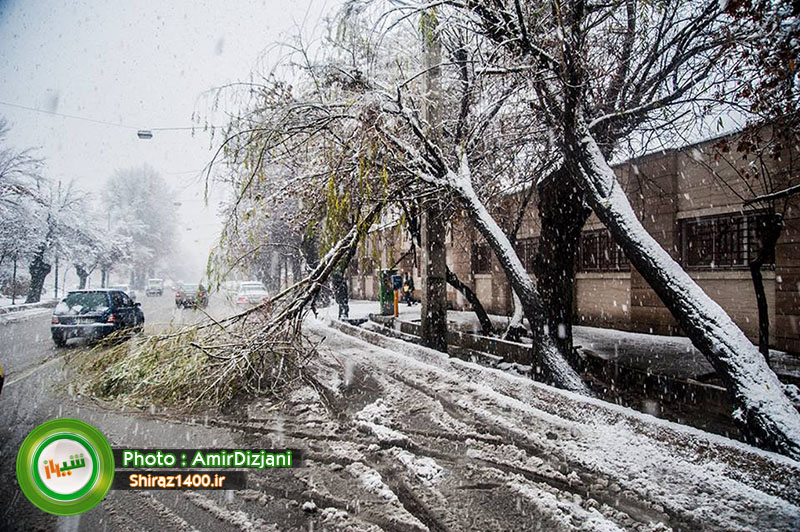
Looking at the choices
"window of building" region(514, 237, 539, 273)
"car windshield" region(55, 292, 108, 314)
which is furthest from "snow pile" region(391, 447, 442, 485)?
"window of building" region(514, 237, 539, 273)

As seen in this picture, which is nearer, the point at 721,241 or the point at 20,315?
the point at 721,241

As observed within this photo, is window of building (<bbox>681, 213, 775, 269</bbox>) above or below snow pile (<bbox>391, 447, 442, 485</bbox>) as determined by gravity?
above

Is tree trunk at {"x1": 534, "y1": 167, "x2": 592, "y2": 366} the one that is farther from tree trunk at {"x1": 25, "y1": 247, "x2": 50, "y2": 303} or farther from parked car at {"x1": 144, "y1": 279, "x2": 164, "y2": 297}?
parked car at {"x1": 144, "y1": 279, "x2": 164, "y2": 297}

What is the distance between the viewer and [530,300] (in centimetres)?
646

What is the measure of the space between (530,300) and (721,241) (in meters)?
7.32

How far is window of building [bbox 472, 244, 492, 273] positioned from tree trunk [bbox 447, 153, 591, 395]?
12591mm

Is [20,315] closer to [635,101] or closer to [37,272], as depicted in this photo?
[37,272]

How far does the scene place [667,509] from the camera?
3047 millimetres

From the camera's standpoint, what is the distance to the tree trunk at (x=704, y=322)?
148 inches

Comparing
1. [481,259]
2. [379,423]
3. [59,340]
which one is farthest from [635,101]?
[481,259]

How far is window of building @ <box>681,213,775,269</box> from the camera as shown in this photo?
989cm

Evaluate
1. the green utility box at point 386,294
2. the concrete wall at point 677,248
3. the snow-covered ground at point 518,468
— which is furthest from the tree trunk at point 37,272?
the snow-covered ground at point 518,468

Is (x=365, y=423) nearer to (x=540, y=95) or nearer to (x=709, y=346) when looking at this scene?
(x=709, y=346)

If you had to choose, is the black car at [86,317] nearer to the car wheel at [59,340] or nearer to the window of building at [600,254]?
the car wheel at [59,340]
